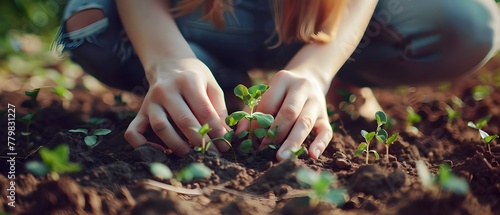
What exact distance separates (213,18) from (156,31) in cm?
22

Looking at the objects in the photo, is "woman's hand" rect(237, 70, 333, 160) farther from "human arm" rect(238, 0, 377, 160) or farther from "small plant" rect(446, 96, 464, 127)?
"small plant" rect(446, 96, 464, 127)

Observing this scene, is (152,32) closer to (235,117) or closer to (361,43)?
(235,117)

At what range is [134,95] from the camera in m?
2.66

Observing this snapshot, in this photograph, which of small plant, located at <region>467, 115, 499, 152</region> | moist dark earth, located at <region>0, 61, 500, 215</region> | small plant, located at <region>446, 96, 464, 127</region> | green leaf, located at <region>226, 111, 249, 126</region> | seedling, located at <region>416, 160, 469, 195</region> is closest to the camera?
seedling, located at <region>416, 160, 469, 195</region>

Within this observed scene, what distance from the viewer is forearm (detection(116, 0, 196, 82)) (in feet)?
6.07

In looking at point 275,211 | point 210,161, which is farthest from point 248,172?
point 275,211

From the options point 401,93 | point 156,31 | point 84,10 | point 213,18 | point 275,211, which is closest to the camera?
point 275,211

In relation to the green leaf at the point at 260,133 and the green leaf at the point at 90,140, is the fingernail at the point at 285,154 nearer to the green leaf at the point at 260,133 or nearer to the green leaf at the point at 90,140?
the green leaf at the point at 260,133

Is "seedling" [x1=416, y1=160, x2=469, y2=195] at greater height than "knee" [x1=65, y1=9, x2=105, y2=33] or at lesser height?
greater

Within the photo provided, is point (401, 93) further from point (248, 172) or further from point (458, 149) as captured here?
point (248, 172)

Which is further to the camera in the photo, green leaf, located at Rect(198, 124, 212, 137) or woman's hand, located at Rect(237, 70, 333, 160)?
woman's hand, located at Rect(237, 70, 333, 160)

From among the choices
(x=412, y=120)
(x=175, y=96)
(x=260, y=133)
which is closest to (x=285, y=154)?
(x=260, y=133)

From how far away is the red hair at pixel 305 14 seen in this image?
1.94m

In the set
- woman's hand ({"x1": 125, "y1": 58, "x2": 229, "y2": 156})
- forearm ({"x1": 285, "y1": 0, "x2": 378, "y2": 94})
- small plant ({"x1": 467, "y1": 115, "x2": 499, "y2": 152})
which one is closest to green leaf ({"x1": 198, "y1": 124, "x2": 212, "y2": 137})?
woman's hand ({"x1": 125, "y1": 58, "x2": 229, "y2": 156})
